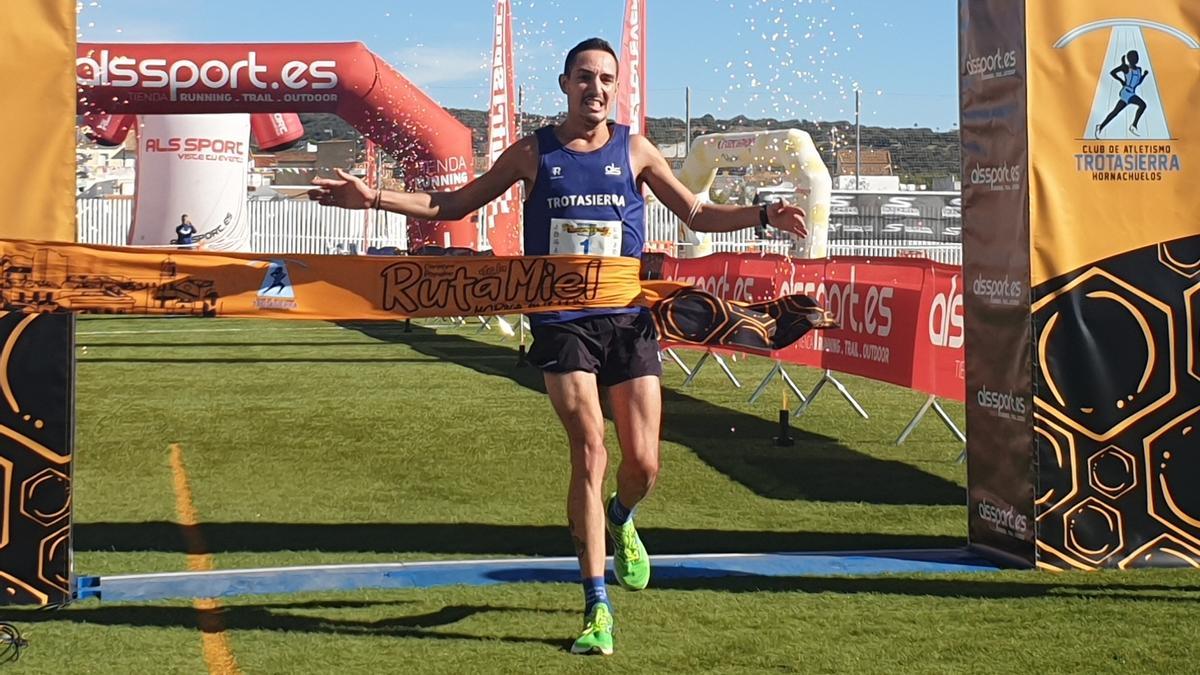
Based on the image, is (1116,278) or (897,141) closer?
(1116,278)

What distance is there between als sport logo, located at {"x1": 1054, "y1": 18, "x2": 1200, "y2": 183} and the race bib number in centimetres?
222

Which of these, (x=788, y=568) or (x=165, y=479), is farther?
(x=165, y=479)

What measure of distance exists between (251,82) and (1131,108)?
57.8 feet

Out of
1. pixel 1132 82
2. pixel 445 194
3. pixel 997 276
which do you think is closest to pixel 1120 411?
pixel 997 276

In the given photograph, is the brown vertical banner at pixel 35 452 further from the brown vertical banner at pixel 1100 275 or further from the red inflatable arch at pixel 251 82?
the red inflatable arch at pixel 251 82

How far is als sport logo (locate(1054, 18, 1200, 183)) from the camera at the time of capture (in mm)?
6613

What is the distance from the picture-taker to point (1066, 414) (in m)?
6.63

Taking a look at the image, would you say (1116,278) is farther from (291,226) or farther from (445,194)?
(291,226)

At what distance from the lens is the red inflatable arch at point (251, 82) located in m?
21.9

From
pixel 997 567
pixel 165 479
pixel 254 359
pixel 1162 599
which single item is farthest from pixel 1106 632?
pixel 254 359

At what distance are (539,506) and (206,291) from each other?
3022 millimetres

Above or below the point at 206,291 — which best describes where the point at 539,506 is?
below

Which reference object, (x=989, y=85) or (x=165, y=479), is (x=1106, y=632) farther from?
(x=165, y=479)

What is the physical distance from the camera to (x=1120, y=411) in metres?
6.68
